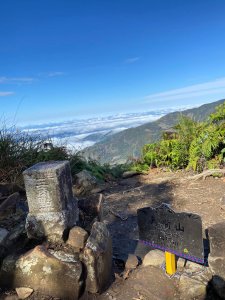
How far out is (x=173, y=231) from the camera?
9.77 feet

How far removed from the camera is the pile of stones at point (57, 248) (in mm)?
2752

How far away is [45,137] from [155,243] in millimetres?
5061

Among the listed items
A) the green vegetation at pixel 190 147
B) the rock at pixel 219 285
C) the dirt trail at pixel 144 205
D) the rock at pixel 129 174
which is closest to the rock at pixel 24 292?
the dirt trail at pixel 144 205

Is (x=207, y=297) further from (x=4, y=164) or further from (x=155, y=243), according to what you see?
(x=4, y=164)

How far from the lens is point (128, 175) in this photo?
7516 millimetres

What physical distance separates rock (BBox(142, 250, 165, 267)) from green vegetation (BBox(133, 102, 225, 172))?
368 cm

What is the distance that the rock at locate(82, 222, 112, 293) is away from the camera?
2799 millimetres

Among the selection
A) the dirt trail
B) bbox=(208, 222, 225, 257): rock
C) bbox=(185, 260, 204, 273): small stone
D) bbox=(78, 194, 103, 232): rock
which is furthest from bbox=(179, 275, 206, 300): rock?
bbox=(78, 194, 103, 232): rock

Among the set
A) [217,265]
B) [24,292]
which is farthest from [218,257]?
[24,292]

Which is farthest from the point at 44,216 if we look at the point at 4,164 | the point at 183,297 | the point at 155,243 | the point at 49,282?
the point at 4,164

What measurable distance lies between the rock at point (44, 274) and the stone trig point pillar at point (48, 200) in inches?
10.6

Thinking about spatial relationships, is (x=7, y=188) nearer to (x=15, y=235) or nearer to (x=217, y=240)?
(x=15, y=235)

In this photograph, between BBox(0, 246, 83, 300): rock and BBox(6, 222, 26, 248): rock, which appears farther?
BBox(6, 222, 26, 248): rock

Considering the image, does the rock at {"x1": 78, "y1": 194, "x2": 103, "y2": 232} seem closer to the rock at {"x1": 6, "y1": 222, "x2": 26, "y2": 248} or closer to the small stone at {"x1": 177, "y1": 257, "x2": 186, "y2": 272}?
the rock at {"x1": 6, "y1": 222, "x2": 26, "y2": 248}
